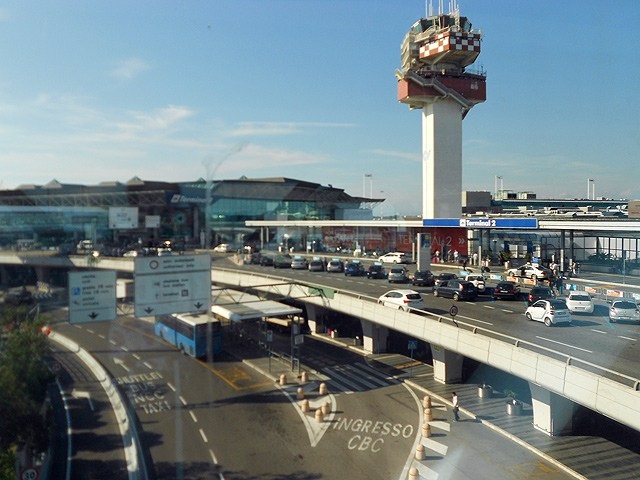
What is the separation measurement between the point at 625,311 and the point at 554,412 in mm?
3758

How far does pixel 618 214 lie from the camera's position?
22.6 m

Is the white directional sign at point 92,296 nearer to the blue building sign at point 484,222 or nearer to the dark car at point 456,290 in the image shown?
the dark car at point 456,290

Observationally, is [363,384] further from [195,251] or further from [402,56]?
[402,56]

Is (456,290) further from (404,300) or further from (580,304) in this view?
(580,304)

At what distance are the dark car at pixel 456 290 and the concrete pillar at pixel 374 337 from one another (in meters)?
1.97

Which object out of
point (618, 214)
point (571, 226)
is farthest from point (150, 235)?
point (618, 214)

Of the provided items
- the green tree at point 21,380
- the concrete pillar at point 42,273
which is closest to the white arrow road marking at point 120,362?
the green tree at point 21,380

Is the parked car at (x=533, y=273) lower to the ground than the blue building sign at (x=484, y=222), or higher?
lower

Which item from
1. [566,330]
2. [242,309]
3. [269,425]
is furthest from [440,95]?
[269,425]

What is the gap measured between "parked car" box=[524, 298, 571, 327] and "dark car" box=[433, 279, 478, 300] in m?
3.05

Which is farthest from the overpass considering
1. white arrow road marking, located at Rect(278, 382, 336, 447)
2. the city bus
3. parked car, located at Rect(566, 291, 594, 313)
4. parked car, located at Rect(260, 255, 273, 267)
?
parked car, located at Rect(260, 255, 273, 267)

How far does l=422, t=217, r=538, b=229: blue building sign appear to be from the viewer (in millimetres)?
19312

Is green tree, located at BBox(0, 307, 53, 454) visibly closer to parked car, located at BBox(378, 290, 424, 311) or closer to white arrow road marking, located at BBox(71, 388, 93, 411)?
white arrow road marking, located at BBox(71, 388, 93, 411)

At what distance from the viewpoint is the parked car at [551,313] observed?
36.9 feet
